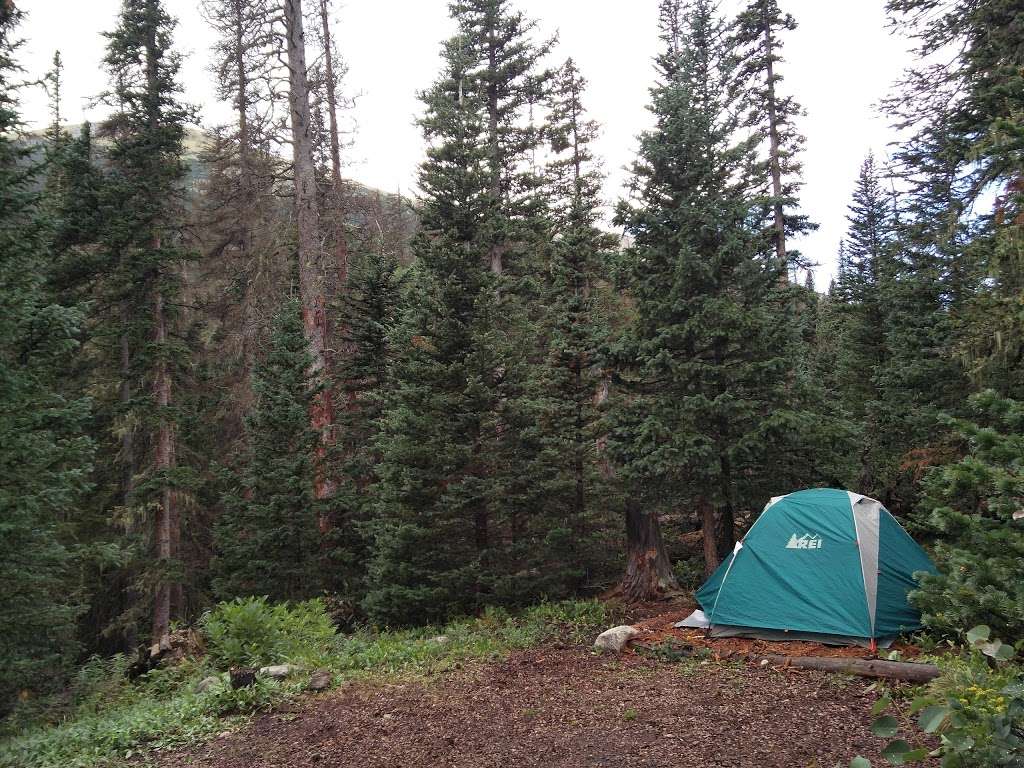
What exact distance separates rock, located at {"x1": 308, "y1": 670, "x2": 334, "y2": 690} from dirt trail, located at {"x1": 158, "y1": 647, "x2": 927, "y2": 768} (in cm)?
27

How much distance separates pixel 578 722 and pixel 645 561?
561cm

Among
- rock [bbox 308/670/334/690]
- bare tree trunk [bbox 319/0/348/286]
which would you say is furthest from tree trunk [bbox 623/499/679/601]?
bare tree trunk [bbox 319/0/348/286]

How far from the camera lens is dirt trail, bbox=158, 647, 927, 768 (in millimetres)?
5453

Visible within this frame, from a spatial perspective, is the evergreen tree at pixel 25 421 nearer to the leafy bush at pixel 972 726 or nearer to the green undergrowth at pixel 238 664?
the green undergrowth at pixel 238 664

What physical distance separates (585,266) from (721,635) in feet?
29.9

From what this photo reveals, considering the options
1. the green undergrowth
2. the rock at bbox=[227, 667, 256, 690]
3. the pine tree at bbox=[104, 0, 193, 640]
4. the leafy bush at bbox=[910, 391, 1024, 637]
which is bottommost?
the green undergrowth

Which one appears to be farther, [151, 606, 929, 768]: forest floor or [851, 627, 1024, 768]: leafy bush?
[151, 606, 929, 768]: forest floor

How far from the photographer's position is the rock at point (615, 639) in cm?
859

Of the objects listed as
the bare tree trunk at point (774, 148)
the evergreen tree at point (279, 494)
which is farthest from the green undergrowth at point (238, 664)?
the bare tree trunk at point (774, 148)

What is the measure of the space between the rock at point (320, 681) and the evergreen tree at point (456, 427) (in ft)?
10.7

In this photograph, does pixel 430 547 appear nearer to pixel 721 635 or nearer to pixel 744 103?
pixel 721 635

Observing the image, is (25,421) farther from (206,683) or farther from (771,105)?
(771,105)

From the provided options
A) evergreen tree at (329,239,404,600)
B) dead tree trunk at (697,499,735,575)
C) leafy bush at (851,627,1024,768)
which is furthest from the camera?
evergreen tree at (329,239,404,600)

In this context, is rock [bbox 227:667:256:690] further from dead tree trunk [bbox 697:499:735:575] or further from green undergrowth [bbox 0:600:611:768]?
dead tree trunk [bbox 697:499:735:575]
